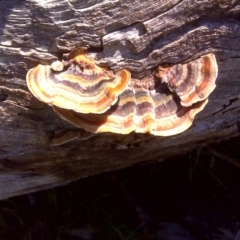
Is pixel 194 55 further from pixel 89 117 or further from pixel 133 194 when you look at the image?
pixel 133 194

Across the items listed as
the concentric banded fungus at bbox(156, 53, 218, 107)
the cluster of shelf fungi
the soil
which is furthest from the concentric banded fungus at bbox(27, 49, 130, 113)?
the soil

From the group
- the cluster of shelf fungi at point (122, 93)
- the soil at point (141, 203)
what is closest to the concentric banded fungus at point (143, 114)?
the cluster of shelf fungi at point (122, 93)

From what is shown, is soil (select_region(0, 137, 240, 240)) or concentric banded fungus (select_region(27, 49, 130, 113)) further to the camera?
soil (select_region(0, 137, 240, 240))

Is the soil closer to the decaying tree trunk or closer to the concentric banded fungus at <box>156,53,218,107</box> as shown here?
the decaying tree trunk

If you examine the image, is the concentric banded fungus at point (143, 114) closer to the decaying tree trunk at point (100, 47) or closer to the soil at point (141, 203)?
the decaying tree trunk at point (100, 47)

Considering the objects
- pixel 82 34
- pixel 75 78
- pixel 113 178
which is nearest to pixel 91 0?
pixel 82 34

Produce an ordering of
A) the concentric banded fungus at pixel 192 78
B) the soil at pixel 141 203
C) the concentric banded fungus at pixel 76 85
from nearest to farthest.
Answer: the concentric banded fungus at pixel 76 85
the concentric banded fungus at pixel 192 78
the soil at pixel 141 203
